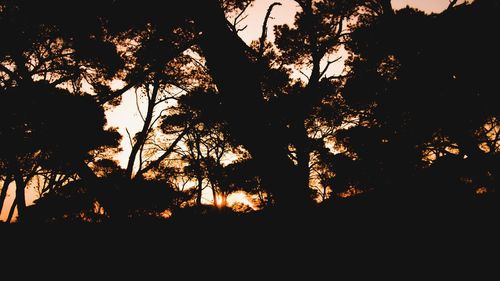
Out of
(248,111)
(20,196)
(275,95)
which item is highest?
(275,95)

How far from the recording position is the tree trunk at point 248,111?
225 centimetres

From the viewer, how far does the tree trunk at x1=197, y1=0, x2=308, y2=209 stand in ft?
7.37

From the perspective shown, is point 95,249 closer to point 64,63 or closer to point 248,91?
point 248,91

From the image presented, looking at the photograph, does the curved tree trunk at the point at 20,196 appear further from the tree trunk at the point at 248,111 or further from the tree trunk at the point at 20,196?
the tree trunk at the point at 248,111

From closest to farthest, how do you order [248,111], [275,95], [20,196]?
[248,111] < [275,95] < [20,196]

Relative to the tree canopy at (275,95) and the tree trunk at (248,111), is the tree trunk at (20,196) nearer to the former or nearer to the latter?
the tree canopy at (275,95)

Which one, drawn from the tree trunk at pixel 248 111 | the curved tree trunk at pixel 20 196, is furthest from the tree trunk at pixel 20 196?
the tree trunk at pixel 248 111

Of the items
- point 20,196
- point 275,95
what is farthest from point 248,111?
point 20,196

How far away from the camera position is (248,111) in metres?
2.30

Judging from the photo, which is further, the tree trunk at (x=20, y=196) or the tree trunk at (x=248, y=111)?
the tree trunk at (x=20, y=196)

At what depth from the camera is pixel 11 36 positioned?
8.71 m

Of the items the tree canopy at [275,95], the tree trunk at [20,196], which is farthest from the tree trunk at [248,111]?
the tree trunk at [20,196]

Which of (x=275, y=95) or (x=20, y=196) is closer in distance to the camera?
(x=275, y=95)

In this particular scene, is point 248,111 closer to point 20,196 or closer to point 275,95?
point 275,95
